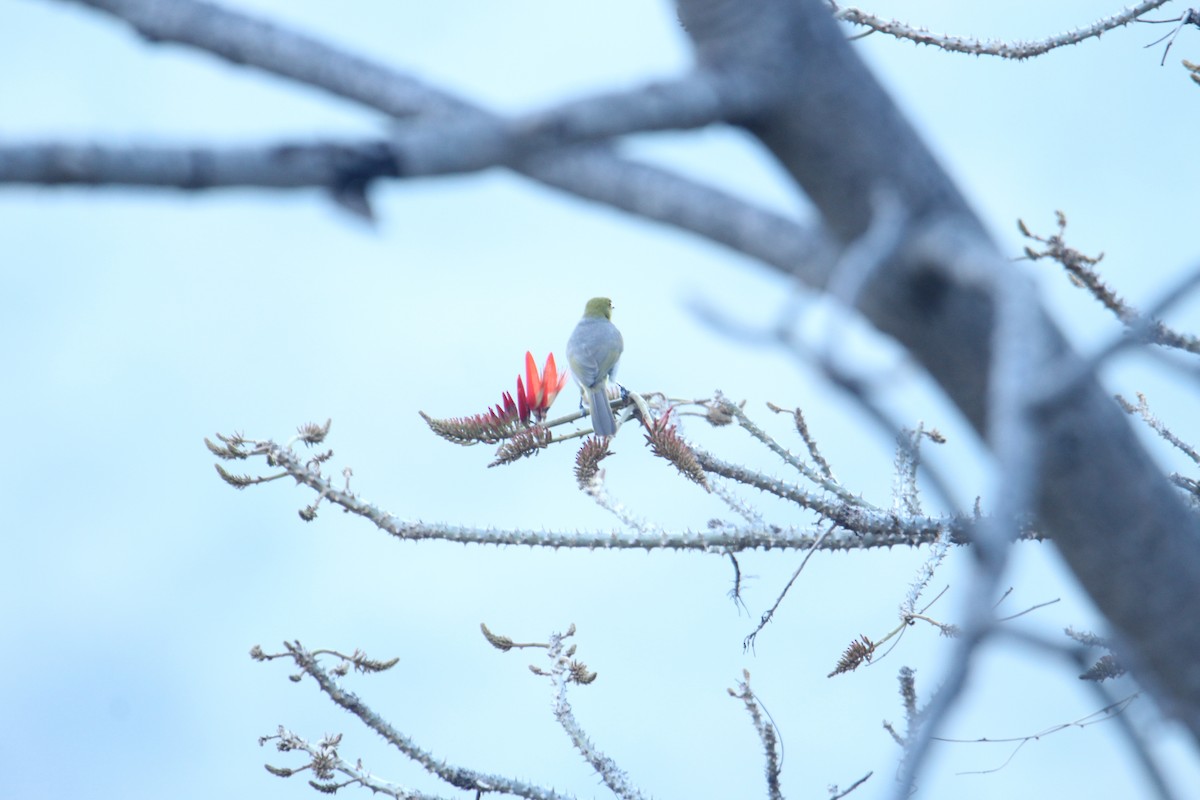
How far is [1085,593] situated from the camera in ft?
3.20

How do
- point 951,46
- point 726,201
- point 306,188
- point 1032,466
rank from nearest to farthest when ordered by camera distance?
point 1032,466 → point 306,188 → point 726,201 → point 951,46

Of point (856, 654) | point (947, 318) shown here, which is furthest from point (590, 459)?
point (947, 318)

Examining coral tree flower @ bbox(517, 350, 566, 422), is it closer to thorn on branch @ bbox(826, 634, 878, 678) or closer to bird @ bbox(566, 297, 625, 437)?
thorn on branch @ bbox(826, 634, 878, 678)

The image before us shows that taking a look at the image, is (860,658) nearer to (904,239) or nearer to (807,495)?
(807,495)

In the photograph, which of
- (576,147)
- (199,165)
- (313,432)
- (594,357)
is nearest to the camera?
(199,165)

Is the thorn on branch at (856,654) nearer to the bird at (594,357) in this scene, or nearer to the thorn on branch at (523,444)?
the thorn on branch at (523,444)

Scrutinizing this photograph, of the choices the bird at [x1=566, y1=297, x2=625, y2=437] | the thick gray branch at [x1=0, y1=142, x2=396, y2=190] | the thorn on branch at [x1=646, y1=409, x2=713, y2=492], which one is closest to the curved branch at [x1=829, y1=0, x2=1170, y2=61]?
the thorn on branch at [x1=646, y1=409, x2=713, y2=492]

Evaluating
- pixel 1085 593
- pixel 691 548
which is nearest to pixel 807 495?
pixel 691 548

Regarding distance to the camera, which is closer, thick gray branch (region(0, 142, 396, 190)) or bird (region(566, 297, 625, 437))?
thick gray branch (region(0, 142, 396, 190))

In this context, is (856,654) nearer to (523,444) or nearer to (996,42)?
(523,444)

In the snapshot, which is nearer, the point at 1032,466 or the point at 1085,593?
the point at 1032,466

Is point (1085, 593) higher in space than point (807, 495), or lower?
lower

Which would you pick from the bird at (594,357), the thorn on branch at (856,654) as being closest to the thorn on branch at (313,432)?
the thorn on branch at (856,654)

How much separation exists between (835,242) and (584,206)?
23cm
